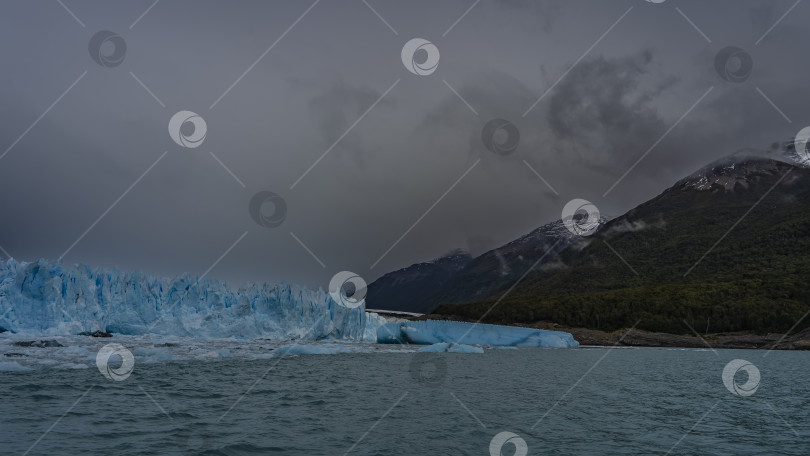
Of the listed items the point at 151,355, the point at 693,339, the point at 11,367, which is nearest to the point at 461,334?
the point at 693,339

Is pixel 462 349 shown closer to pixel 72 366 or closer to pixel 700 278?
pixel 72 366

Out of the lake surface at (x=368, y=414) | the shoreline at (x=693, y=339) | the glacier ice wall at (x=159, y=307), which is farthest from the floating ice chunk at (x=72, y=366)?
the shoreline at (x=693, y=339)

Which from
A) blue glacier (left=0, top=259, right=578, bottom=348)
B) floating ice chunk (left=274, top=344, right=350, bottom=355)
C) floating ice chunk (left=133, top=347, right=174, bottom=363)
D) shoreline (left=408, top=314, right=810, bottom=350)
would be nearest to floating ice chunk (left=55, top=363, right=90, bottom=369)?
floating ice chunk (left=133, top=347, right=174, bottom=363)

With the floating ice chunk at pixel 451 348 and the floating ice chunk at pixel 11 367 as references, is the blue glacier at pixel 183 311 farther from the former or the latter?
the floating ice chunk at pixel 11 367

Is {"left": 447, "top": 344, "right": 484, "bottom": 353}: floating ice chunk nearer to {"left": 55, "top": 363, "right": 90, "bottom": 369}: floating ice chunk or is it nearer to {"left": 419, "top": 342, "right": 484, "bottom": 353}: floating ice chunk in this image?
{"left": 419, "top": 342, "right": 484, "bottom": 353}: floating ice chunk

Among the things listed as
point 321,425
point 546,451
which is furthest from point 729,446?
point 321,425

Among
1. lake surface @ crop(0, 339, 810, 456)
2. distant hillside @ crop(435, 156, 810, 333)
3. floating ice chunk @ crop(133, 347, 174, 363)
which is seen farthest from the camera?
distant hillside @ crop(435, 156, 810, 333)

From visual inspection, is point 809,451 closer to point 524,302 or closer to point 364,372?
point 364,372
